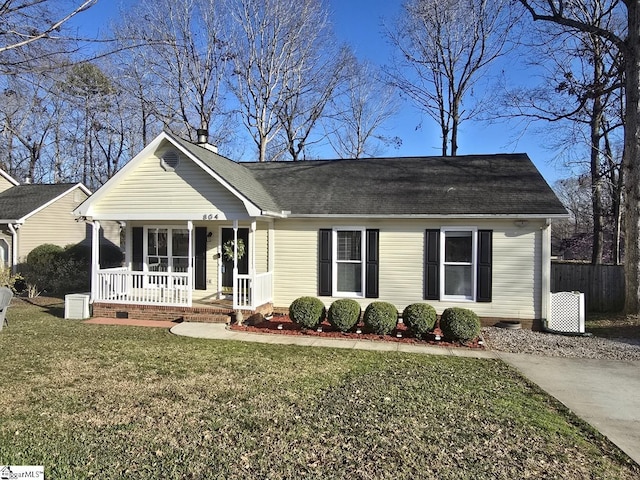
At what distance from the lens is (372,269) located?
1152cm

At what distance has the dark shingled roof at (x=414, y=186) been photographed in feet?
36.0

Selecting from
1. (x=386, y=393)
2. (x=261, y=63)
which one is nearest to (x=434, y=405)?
(x=386, y=393)

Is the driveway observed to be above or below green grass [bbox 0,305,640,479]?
below

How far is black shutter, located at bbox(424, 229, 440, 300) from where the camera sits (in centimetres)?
1109

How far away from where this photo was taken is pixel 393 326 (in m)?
9.55

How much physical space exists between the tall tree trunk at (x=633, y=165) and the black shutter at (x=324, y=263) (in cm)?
820

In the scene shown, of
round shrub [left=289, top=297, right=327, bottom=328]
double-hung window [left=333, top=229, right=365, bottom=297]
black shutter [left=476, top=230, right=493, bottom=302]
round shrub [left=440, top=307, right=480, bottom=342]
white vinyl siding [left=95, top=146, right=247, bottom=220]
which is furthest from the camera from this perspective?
double-hung window [left=333, top=229, right=365, bottom=297]

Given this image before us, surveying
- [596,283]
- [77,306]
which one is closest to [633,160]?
[596,283]

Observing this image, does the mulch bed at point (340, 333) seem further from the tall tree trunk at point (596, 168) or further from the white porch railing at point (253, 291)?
the tall tree trunk at point (596, 168)

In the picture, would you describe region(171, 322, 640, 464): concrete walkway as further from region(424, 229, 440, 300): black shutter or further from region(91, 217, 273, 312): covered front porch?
region(424, 229, 440, 300): black shutter

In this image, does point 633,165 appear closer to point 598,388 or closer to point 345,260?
point 598,388

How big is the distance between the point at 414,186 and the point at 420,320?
4.66 metres

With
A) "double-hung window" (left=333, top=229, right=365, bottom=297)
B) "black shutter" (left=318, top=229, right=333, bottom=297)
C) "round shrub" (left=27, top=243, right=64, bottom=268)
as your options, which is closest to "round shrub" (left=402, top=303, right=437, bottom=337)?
"double-hung window" (left=333, top=229, right=365, bottom=297)

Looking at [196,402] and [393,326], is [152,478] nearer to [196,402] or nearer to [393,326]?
[196,402]
